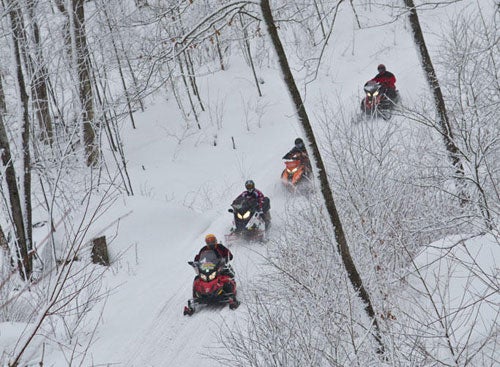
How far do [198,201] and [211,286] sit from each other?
8.08m

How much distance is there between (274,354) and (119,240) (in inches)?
356

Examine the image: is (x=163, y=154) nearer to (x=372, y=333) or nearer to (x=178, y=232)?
(x=178, y=232)

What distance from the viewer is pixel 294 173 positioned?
47.4ft

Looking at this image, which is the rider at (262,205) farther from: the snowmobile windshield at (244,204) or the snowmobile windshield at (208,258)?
the snowmobile windshield at (208,258)

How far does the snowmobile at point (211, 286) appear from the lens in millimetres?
9711

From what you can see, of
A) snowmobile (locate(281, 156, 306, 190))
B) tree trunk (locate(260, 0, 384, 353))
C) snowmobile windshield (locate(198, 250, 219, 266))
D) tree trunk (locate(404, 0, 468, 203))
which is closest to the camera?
tree trunk (locate(260, 0, 384, 353))

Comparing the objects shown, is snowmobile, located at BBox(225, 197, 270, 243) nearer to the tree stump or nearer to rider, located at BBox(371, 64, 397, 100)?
the tree stump

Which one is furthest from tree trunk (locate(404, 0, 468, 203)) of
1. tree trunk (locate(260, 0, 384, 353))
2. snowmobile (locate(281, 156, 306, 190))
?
snowmobile (locate(281, 156, 306, 190))

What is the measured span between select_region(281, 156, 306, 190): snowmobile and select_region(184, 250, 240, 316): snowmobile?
15.4 ft

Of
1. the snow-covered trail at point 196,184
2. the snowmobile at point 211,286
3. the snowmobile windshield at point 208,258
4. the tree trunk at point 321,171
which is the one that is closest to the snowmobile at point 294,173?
the snow-covered trail at point 196,184

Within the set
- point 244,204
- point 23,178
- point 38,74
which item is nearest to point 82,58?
point 38,74

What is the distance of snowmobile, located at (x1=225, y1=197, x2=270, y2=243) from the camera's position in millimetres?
12359

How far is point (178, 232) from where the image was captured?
565 inches

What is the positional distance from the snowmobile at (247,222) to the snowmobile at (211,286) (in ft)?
7.28
